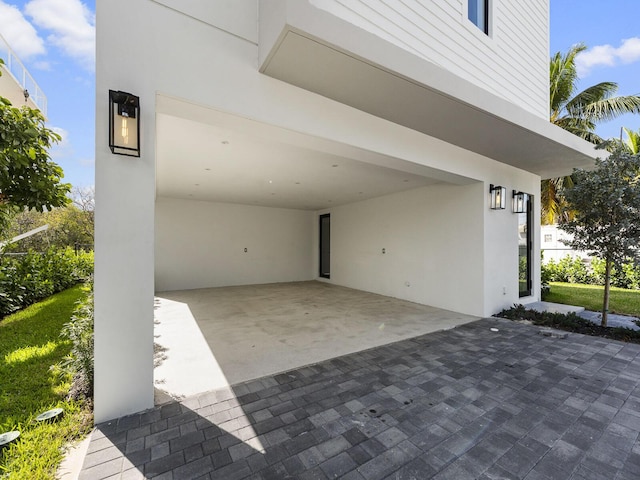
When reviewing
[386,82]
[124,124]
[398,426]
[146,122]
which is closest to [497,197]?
[386,82]

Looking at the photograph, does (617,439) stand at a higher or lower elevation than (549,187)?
lower

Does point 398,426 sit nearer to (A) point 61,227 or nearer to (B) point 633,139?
(B) point 633,139

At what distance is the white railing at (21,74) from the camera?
723 cm

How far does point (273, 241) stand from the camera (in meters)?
10.4

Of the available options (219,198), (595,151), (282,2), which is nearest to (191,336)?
(282,2)

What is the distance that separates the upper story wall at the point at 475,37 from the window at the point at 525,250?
226cm

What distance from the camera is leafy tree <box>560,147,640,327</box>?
432cm

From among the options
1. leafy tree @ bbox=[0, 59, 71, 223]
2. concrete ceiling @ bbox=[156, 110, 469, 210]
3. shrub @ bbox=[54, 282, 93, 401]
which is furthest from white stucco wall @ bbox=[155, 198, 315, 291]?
shrub @ bbox=[54, 282, 93, 401]

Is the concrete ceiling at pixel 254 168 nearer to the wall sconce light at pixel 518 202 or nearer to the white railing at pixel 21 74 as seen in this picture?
the wall sconce light at pixel 518 202

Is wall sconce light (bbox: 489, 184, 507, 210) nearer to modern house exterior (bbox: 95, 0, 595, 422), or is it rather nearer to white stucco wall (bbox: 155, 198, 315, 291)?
modern house exterior (bbox: 95, 0, 595, 422)

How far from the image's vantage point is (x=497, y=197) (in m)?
5.40

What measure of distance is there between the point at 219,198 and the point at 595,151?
8861 mm

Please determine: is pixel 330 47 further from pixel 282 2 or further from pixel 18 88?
pixel 18 88

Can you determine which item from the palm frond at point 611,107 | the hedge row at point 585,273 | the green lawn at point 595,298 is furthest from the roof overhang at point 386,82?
the palm frond at point 611,107
